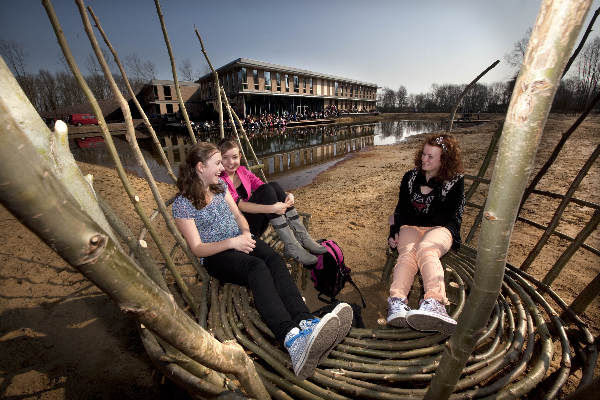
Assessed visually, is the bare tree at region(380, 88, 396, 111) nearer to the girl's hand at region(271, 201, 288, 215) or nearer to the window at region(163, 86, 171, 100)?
the window at region(163, 86, 171, 100)

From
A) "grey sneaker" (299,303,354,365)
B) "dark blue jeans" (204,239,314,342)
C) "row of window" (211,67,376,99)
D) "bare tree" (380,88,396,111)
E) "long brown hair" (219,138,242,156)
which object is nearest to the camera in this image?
"grey sneaker" (299,303,354,365)

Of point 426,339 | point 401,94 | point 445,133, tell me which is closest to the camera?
point 426,339

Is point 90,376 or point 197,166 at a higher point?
point 197,166

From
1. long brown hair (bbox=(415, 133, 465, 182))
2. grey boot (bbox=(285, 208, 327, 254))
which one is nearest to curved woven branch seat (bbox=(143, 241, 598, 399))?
grey boot (bbox=(285, 208, 327, 254))

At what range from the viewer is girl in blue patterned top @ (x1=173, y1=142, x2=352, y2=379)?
57.6 inches

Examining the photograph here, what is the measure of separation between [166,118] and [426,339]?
32516 millimetres

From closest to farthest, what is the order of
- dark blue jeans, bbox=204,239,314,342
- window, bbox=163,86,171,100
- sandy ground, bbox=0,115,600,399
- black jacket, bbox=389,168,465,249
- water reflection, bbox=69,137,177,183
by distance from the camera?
dark blue jeans, bbox=204,239,314,342 → sandy ground, bbox=0,115,600,399 → black jacket, bbox=389,168,465,249 → water reflection, bbox=69,137,177,183 → window, bbox=163,86,171,100

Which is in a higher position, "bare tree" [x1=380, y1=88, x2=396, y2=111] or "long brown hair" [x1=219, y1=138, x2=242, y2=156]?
"bare tree" [x1=380, y1=88, x2=396, y2=111]

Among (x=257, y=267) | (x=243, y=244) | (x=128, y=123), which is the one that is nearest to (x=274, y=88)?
(x=128, y=123)

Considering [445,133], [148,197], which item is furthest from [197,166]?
[148,197]

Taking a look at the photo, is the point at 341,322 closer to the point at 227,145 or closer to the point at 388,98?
the point at 227,145

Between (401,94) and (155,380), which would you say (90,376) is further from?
(401,94)

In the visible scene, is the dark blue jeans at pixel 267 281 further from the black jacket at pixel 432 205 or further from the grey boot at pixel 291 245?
the black jacket at pixel 432 205

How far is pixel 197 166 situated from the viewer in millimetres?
1985
